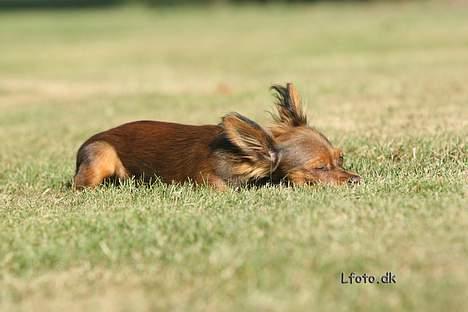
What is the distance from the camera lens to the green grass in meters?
4.27

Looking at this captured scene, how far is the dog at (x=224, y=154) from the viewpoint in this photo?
684 centimetres

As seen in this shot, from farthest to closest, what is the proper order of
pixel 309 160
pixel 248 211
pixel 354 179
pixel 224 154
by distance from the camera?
pixel 224 154 → pixel 309 160 → pixel 354 179 → pixel 248 211

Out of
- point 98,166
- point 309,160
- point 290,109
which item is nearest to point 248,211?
point 309,160

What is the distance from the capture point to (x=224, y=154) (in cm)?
695

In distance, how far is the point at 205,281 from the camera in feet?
14.5

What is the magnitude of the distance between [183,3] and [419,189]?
162ft

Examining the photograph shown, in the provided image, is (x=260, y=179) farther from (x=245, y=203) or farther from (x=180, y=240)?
(x=180, y=240)

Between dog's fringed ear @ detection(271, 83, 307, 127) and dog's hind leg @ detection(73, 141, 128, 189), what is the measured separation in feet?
5.04

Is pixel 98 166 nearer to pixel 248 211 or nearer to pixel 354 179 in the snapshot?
pixel 248 211

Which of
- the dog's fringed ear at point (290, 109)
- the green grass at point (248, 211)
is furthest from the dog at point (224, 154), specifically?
the green grass at point (248, 211)

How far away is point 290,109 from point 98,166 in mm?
1815

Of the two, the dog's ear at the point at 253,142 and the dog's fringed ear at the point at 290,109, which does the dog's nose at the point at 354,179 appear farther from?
the dog's fringed ear at the point at 290,109

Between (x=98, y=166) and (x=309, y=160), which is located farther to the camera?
(x=98, y=166)

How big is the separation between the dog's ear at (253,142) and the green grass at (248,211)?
464 mm
